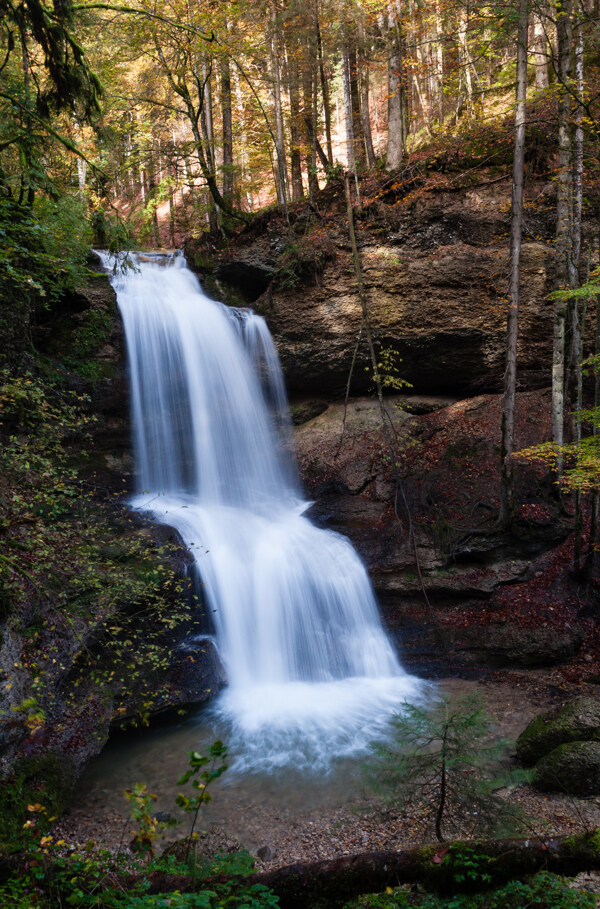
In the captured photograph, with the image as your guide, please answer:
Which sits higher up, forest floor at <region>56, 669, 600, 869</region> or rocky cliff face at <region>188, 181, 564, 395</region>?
rocky cliff face at <region>188, 181, 564, 395</region>

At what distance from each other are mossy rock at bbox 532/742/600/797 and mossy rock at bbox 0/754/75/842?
467 cm

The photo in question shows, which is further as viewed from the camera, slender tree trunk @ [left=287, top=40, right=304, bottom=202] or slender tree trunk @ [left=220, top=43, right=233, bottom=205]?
slender tree trunk @ [left=287, top=40, right=304, bottom=202]

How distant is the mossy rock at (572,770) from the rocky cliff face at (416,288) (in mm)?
8719

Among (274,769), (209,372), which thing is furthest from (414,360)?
(274,769)

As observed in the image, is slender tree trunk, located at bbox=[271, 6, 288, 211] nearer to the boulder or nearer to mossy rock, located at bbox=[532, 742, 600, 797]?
the boulder

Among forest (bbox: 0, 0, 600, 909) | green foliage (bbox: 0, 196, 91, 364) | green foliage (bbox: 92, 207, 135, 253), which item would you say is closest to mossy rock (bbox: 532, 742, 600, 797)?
forest (bbox: 0, 0, 600, 909)

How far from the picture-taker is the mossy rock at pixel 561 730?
5.27m

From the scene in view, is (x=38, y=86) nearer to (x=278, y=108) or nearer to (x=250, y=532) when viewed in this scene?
(x=250, y=532)

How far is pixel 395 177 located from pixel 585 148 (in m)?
3.74

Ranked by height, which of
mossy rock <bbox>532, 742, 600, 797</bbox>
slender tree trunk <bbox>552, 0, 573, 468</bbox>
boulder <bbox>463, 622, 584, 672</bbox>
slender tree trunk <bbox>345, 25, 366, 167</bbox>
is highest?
slender tree trunk <bbox>345, 25, 366, 167</bbox>

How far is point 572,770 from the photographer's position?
4895 millimetres

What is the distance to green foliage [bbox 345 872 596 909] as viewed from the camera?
107 inches

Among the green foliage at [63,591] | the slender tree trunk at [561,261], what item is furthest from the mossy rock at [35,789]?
the slender tree trunk at [561,261]

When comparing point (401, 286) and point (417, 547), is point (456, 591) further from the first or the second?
point (401, 286)
